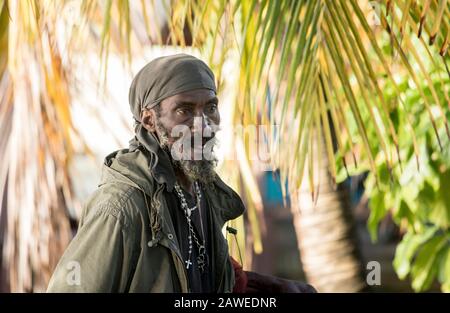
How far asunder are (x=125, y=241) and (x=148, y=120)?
0.42m

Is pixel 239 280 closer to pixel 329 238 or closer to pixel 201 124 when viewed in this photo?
pixel 201 124

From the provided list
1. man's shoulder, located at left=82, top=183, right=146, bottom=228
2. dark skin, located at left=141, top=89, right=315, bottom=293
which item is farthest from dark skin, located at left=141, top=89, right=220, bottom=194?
man's shoulder, located at left=82, top=183, right=146, bottom=228

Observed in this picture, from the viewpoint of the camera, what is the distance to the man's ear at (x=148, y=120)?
7.31ft

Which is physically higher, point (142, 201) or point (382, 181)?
point (382, 181)

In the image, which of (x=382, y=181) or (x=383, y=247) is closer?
(x=382, y=181)

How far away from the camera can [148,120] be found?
7.38 ft

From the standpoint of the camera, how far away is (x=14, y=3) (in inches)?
119

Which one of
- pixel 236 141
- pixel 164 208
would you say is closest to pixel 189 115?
pixel 164 208

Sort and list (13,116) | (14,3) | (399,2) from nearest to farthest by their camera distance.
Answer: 1. (399,2)
2. (14,3)
3. (13,116)
